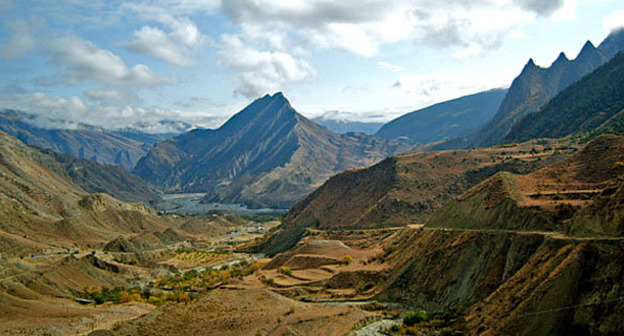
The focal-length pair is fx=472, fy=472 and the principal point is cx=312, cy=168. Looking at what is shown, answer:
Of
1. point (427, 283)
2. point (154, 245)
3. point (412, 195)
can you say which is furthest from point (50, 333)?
point (154, 245)

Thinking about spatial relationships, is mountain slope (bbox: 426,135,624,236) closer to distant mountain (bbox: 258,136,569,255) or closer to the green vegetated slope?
the green vegetated slope

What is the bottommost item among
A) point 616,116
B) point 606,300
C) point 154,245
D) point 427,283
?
point 154,245

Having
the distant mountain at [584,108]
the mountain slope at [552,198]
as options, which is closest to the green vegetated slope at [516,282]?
the mountain slope at [552,198]

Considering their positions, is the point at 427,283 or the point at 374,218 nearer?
the point at 427,283

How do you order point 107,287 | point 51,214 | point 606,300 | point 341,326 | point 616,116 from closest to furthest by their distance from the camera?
point 606,300 → point 341,326 → point 107,287 → point 616,116 → point 51,214

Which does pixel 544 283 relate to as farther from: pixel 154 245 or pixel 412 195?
pixel 154 245

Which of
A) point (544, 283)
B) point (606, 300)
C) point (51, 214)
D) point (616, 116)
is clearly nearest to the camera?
point (606, 300)

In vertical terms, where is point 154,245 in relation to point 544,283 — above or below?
below
